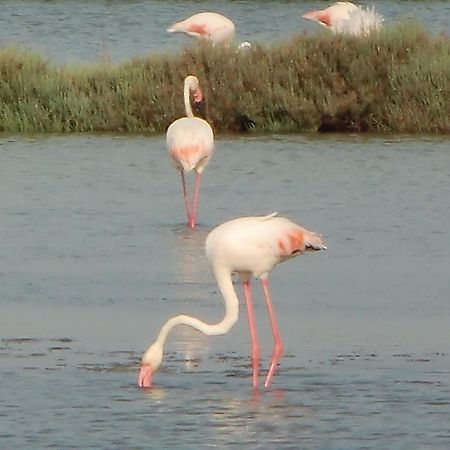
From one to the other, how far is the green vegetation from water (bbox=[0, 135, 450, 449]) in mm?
1502

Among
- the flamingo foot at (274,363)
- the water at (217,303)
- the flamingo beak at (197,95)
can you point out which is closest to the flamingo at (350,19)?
the water at (217,303)

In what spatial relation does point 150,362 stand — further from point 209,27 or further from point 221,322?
point 209,27

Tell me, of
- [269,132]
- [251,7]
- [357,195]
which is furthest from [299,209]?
[251,7]

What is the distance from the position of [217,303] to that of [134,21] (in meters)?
23.2

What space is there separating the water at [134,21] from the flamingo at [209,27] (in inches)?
82.7

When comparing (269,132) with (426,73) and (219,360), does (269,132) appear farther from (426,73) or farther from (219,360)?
(219,360)

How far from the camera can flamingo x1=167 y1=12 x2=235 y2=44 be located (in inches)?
848

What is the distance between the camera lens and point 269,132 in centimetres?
1903

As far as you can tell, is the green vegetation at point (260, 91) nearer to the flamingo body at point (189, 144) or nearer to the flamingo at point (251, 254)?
the flamingo body at point (189, 144)

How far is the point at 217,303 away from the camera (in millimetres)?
10172

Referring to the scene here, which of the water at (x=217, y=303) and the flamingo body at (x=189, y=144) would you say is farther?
the flamingo body at (x=189, y=144)

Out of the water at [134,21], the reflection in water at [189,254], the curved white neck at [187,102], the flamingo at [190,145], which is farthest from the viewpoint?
the water at [134,21]

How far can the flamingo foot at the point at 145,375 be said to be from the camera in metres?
7.88

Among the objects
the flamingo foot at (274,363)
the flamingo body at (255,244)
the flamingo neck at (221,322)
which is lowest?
the flamingo foot at (274,363)
